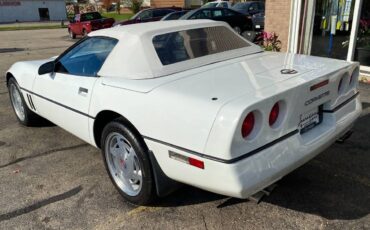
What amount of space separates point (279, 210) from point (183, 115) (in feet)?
4.04

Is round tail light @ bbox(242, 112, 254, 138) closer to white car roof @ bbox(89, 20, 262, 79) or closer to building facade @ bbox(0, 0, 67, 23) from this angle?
white car roof @ bbox(89, 20, 262, 79)

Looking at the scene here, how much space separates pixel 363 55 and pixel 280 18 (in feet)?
7.00

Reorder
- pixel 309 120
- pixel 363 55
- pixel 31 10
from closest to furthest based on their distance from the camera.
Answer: pixel 309 120 < pixel 363 55 < pixel 31 10

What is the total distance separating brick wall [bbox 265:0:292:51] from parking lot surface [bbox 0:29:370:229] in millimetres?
4912

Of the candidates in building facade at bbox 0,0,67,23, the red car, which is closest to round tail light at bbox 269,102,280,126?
the red car

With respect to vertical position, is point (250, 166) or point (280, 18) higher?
point (280, 18)

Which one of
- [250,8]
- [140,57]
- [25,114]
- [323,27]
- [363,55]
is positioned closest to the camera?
[140,57]

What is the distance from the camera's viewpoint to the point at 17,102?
17.5 ft

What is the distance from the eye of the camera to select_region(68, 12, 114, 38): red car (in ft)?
67.8

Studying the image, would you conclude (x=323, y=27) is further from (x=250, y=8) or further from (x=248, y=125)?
(x=250, y=8)

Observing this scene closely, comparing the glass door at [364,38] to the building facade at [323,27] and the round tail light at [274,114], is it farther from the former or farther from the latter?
the round tail light at [274,114]

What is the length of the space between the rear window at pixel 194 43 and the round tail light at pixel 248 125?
44.4 inches

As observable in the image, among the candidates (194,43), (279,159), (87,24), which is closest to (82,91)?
(194,43)

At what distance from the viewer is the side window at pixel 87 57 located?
142 inches
